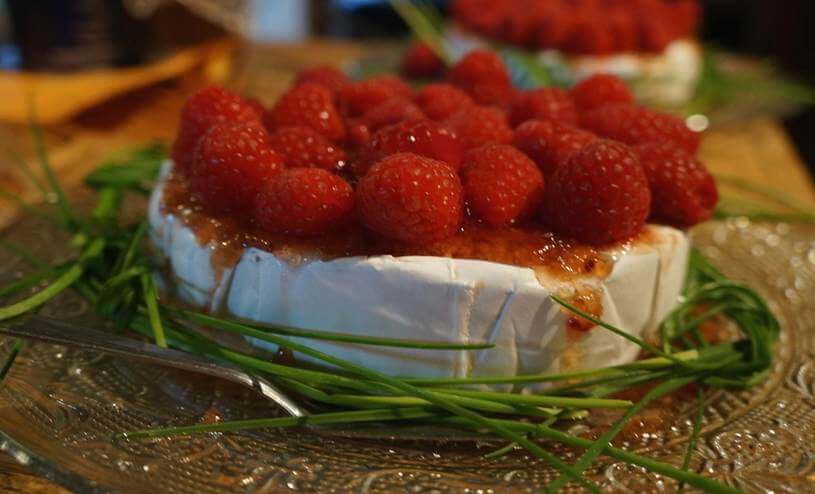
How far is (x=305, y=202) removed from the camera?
125 centimetres

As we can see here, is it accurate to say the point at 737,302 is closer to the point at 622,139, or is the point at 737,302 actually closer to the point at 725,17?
the point at 622,139

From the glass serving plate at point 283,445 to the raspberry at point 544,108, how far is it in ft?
2.04

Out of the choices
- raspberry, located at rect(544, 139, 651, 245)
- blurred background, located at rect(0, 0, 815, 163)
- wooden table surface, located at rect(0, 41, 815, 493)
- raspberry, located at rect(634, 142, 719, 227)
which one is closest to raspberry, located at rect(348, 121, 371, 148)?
raspberry, located at rect(544, 139, 651, 245)

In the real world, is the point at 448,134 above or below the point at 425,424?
above

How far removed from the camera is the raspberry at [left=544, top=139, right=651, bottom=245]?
1262 mm

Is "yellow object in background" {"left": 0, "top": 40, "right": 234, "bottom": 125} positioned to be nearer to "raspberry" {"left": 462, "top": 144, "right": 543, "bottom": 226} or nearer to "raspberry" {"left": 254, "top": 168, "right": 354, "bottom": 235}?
"raspberry" {"left": 254, "top": 168, "right": 354, "bottom": 235}

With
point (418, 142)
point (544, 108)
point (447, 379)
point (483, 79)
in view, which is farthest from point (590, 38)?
point (447, 379)

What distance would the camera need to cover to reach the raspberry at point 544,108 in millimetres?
1614

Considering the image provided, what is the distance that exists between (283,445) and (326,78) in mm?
935

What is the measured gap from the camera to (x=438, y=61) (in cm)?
342

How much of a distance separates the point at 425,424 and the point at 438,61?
2431 mm

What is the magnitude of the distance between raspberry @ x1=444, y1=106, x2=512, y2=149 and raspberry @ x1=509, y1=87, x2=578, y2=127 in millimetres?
112

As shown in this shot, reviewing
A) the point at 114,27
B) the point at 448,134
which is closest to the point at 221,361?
the point at 448,134

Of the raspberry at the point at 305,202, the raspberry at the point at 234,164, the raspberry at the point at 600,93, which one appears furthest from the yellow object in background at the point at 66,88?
the raspberry at the point at 600,93
